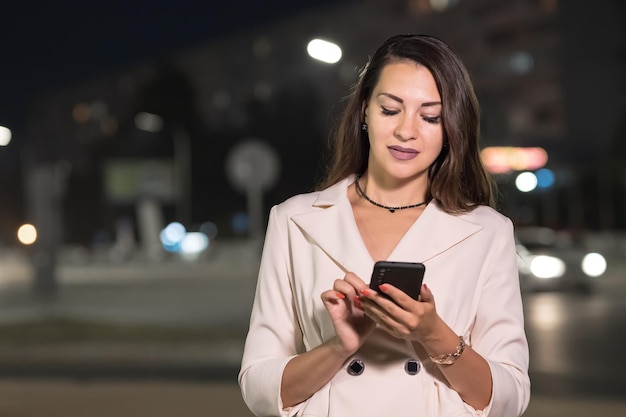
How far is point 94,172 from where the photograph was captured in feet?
259

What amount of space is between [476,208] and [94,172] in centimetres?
7785

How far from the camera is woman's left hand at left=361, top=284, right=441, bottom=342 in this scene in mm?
2096

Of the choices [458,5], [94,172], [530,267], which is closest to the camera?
[530,267]

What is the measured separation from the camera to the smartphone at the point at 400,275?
82.4 inches

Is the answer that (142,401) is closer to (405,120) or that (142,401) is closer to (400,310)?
(405,120)

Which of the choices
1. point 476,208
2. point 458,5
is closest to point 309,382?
point 476,208

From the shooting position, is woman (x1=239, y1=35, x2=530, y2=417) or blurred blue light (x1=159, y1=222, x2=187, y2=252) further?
blurred blue light (x1=159, y1=222, x2=187, y2=252)

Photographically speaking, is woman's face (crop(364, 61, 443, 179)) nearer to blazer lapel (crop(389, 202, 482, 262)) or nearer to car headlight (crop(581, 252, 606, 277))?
blazer lapel (crop(389, 202, 482, 262))

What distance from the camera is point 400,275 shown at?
210cm

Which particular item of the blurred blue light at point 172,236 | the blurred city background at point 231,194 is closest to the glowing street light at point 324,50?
the blurred city background at point 231,194

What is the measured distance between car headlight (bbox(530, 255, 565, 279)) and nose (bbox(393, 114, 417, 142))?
834 inches

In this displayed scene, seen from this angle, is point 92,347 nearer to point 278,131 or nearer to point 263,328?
point 263,328

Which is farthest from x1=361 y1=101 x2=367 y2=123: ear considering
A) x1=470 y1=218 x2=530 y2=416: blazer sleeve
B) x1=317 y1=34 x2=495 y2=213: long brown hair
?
x1=470 y1=218 x2=530 y2=416: blazer sleeve

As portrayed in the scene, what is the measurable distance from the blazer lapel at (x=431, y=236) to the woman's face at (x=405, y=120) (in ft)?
0.37
